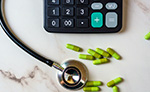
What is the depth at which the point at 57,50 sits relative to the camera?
15.1 inches

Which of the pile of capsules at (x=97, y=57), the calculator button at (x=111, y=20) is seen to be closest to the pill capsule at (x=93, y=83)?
→ the pile of capsules at (x=97, y=57)

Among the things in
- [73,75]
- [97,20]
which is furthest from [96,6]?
[73,75]

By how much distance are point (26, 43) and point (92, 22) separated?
126mm

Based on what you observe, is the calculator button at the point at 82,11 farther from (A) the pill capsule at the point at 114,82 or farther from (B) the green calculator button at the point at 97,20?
(A) the pill capsule at the point at 114,82

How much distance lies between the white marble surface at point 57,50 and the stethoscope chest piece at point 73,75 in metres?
0.01

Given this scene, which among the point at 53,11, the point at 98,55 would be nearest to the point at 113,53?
the point at 98,55

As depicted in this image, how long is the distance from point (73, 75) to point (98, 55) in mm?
57

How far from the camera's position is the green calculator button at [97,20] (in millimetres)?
360

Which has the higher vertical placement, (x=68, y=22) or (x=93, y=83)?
(x=68, y=22)

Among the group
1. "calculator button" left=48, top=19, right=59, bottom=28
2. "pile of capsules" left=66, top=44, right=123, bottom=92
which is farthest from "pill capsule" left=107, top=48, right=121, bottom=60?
"calculator button" left=48, top=19, right=59, bottom=28

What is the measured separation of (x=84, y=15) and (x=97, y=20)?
24 millimetres

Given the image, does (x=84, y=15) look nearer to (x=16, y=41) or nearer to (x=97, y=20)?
(x=97, y=20)

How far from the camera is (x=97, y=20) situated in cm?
36

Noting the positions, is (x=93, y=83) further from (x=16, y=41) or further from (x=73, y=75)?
(x=16, y=41)
